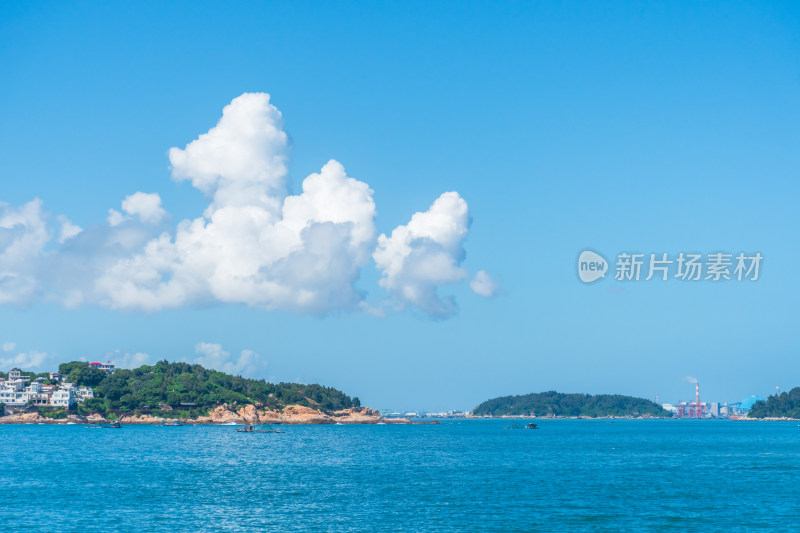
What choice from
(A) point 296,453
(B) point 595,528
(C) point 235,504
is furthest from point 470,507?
(A) point 296,453

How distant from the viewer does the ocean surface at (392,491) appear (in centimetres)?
5672

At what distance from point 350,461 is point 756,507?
58291 mm

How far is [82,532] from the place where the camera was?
52.1 metres

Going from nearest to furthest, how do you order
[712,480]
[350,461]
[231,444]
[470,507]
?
1. [470,507]
2. [712,480]
3. [350,461]
4. [231,444]

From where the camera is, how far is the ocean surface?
5672 cm

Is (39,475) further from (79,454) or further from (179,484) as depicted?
(79,454)

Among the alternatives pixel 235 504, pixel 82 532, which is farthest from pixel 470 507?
pixel 82 532

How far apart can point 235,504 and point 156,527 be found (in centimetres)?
1159

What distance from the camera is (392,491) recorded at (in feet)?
242

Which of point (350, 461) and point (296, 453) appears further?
point (296, 453)

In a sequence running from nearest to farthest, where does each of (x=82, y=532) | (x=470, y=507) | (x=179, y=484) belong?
1. (x=82, y=532)
2. (x=470, y=507)
3. (x=179, y=484)

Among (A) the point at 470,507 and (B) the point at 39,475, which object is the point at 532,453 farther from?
(B) the point at 39,475

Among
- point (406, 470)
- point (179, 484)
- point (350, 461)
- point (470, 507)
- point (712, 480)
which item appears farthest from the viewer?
point (350, 461)

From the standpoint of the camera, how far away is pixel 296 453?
123750mm
